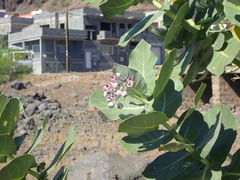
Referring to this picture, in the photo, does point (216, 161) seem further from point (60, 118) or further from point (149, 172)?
point (60, 118)

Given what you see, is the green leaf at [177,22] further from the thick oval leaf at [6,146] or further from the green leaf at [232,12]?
the thick oval leaf at [6,146]

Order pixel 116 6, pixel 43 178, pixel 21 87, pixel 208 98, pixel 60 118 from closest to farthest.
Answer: pixel 116 6
pixel 43 178
pixel 60 118
pixel 208 98
pixel 21 87

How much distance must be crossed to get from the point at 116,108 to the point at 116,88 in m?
0.09

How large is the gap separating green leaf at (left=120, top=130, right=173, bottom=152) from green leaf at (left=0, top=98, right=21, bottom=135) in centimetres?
35

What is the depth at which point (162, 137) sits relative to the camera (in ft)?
4.77

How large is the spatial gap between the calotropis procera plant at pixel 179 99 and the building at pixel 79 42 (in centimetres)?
4001

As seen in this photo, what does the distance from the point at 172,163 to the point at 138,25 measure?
1.26ft

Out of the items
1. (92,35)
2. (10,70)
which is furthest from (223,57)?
(92,35)

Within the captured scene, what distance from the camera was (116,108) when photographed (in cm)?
146

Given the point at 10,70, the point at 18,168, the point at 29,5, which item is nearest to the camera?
the point at 18,168

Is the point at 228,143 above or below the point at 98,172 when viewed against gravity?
above

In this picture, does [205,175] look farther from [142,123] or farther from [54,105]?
[54,105]

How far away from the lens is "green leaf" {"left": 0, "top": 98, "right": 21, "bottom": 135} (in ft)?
5.30

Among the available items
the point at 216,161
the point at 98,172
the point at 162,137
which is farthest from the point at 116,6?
the point at 98,172
